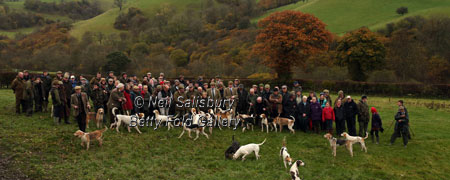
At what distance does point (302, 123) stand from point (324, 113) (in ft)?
4.15

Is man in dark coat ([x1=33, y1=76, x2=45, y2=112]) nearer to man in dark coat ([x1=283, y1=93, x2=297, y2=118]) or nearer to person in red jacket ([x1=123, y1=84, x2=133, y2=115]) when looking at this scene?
person in red jacket ([x1=123, y1=84, x2=133, y2=115])

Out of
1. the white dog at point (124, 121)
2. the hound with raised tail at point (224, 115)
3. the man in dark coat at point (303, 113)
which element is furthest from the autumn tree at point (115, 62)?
the man in dark coat at point (303, 113)

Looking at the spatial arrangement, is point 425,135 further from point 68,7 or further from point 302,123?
point 68,7

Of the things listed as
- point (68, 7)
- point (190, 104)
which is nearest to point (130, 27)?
point (68, 7)

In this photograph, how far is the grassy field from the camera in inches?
376

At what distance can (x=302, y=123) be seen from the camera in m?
14.9

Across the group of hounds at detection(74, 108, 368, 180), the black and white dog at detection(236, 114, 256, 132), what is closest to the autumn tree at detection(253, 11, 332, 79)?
the group of hounds at detection(74, 108, 368, 180)

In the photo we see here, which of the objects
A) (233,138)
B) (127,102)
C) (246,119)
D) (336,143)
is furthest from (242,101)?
Result: (127,102)

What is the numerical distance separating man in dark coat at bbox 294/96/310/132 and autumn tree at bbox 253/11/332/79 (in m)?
20.3

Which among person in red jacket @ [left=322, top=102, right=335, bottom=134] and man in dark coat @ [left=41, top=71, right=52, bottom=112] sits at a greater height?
man in dark coat @ [left=41, top=71, right=52, bottom=112]

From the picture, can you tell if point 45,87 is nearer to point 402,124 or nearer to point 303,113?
point 303,113

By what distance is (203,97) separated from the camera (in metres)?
14.7

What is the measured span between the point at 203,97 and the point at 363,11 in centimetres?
7766

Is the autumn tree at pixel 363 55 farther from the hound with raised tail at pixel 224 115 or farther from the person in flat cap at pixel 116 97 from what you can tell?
the person in flat cap at pixel 116 97
